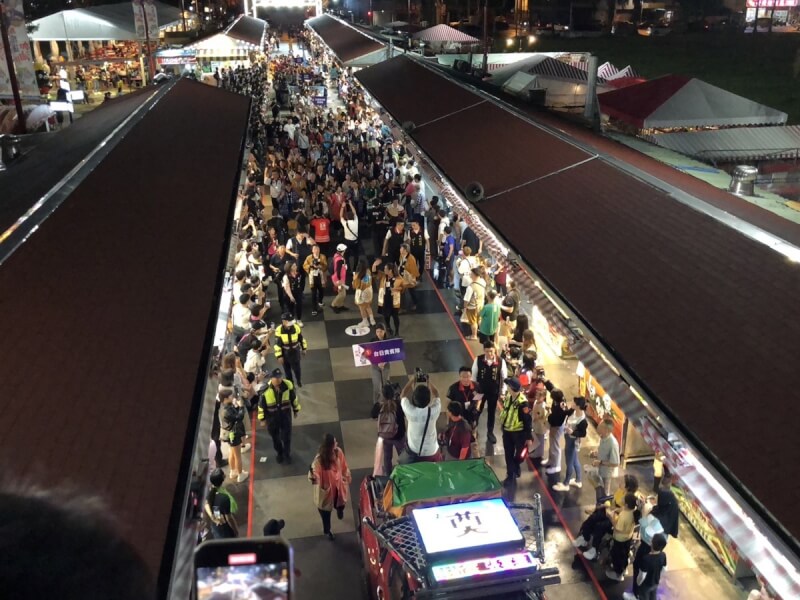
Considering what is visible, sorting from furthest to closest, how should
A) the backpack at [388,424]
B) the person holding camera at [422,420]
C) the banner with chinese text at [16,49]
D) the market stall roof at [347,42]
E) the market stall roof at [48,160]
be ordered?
the market stall roof at [347,42], the banner with chinese text at [16,49], the market stall roof at [48,160], the backpack at [388,424], the person holding camera at [422,420]

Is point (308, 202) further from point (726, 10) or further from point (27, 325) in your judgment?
point (726, 10)

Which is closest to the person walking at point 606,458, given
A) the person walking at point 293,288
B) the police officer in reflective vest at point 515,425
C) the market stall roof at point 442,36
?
the police officer in reflective vest at point 515,425

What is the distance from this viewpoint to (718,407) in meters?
4.45

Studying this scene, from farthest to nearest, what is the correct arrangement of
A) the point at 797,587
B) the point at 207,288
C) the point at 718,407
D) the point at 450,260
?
1. the point at 450,260
2. the point at 207,288
3. the point at 718,407
4. the point at 797,587

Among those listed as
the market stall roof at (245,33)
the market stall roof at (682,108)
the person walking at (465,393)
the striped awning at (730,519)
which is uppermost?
the market stall roof at (245,33)

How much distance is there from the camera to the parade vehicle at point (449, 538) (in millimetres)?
4695

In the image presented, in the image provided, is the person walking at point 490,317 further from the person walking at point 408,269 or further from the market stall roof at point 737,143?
the market stall roof at point 737,143

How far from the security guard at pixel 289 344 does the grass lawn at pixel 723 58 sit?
25166 millimetres

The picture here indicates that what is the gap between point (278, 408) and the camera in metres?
7.69

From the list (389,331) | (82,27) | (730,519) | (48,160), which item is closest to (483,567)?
(730,519)

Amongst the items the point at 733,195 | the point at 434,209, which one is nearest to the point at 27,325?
the point at 733,195

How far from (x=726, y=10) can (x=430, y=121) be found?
56.6 meters

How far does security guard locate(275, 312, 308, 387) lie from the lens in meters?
9.11

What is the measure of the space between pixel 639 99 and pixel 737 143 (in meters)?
2.85
